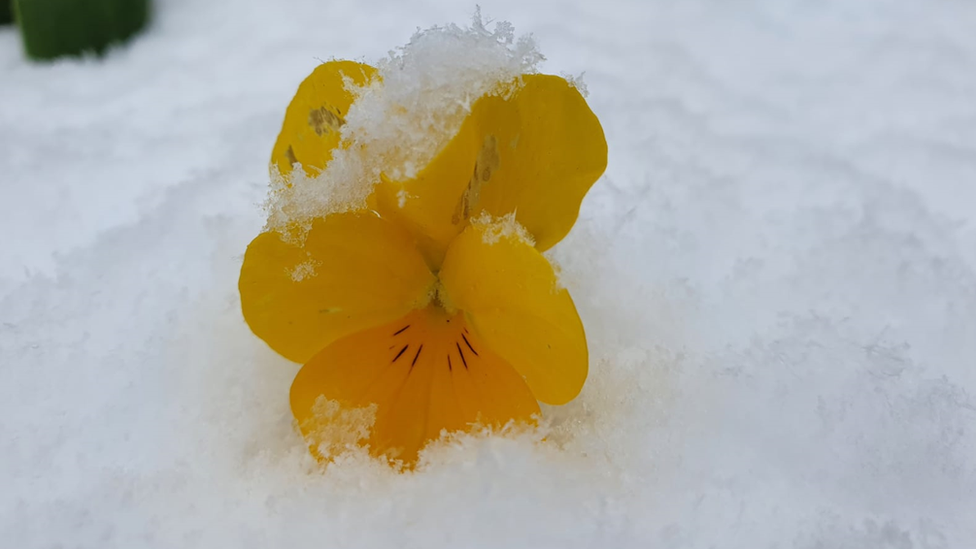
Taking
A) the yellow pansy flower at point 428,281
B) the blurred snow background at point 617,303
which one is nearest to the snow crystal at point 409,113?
the yellow pansy flower at point 428,281

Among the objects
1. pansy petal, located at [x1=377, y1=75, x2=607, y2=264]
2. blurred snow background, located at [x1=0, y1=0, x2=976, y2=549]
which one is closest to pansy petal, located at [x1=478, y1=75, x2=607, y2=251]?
pansy petal, located at [x1=377, y1=75, x2=607, y2=264]

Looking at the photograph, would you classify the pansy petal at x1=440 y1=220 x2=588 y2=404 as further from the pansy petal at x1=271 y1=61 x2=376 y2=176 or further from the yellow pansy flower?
the pansy petal at x1=271 y1=61 x2=376 y2=176

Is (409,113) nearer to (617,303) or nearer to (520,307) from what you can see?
(520,307)

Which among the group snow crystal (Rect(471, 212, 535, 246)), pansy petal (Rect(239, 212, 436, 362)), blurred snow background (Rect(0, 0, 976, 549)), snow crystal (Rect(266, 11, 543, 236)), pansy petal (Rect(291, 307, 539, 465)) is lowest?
blurred snow background (Rect(0, 0, 976, 549))

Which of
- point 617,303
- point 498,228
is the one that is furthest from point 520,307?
point 617,303

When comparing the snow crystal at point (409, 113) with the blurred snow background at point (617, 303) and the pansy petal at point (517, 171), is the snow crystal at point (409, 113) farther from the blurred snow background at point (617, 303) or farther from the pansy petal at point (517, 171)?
the blurred snow background at point (617, 303)
